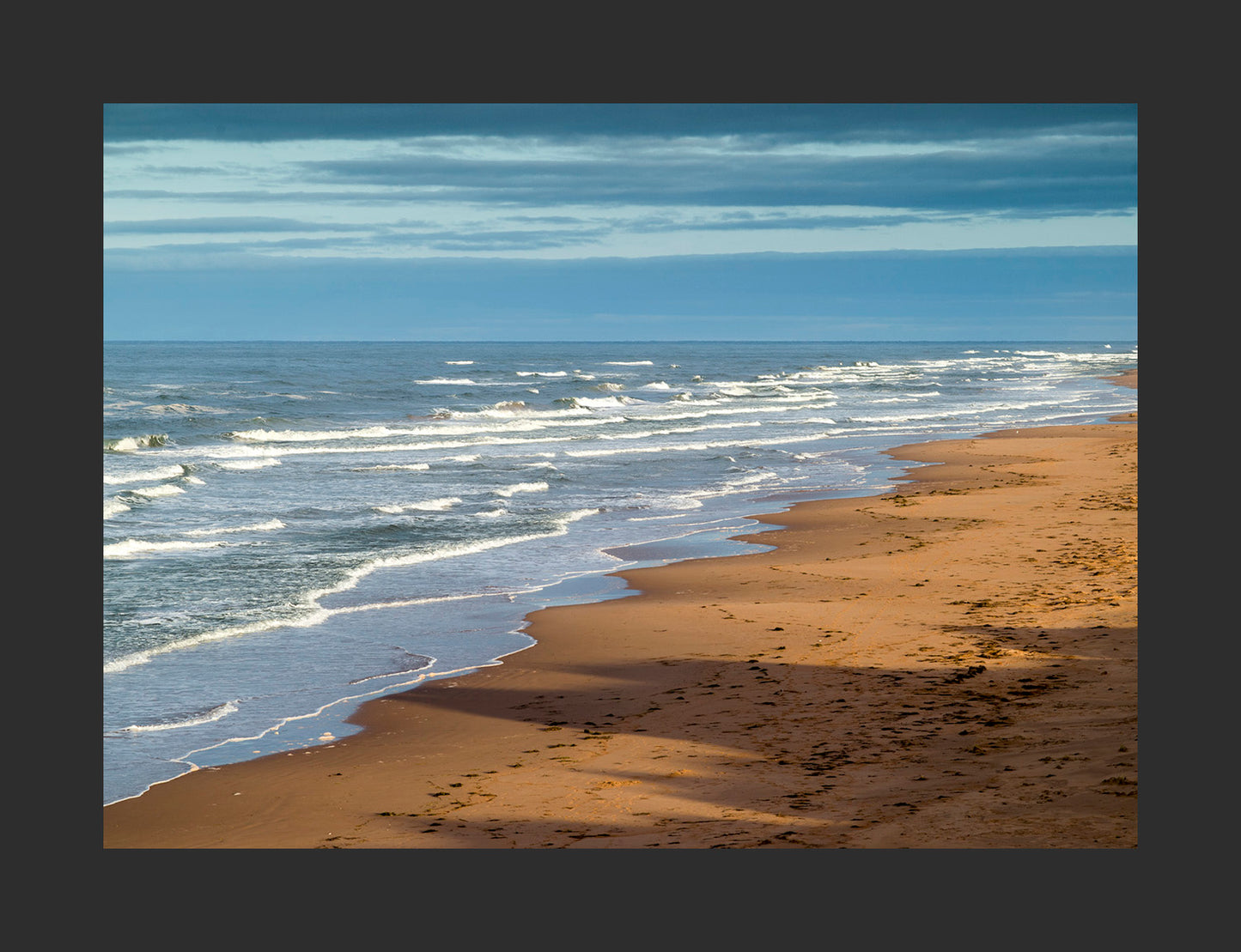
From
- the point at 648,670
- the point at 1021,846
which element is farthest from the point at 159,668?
the point at 1021,846

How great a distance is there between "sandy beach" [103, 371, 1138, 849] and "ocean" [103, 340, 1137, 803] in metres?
0.72

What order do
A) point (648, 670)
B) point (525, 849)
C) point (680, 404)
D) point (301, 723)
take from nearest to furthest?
point (525, 849), point (301, 723), point (648, 670), point (680, 404)

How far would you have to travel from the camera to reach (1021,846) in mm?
5461

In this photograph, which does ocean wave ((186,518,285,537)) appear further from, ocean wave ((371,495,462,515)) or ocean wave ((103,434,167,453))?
ocean wave ((103,434,167,453))

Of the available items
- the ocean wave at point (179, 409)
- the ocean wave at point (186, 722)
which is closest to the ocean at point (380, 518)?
the ocean wave at point (186, 722)

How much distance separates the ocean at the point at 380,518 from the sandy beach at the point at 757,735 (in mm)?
720

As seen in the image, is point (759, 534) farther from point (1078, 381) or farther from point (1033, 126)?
point (1078, 381)

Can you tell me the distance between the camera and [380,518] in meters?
16.4

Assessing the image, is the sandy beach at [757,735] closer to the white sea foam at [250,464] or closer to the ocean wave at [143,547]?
the ocean wave at [143,547]

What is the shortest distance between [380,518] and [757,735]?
10.0 metres

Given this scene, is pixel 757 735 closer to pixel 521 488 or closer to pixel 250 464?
pixel 521 488

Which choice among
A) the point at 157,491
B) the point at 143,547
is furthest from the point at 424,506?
the point at 157,491

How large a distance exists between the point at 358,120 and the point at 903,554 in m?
8.55

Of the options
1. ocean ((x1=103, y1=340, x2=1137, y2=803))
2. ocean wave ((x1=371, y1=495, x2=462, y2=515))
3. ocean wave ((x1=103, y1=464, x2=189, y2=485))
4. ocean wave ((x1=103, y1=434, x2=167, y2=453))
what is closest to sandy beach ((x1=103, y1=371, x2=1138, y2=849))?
ocean ((x1=103, y1=340, x2=1137, y2=803))
